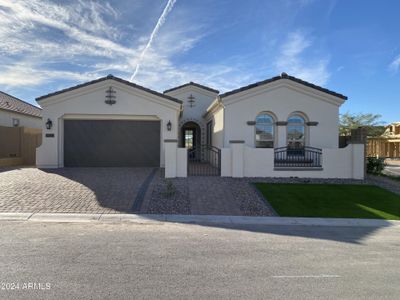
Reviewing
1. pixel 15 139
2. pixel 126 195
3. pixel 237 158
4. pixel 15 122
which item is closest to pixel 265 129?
pixel 237 158

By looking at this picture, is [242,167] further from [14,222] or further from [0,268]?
[0,268]

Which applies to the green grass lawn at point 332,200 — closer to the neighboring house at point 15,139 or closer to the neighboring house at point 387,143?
the neighboring house at point 15,139

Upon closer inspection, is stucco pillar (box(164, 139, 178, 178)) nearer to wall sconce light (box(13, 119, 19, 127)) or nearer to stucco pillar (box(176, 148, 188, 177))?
stucco pillar (box(176, 148, 188, 177))

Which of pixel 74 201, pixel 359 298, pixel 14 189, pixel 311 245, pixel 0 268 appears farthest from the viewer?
pixel 14 189

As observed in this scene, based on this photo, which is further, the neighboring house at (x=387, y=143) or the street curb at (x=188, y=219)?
the neighboring house at (x=387, y=143)

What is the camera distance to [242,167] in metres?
12.2

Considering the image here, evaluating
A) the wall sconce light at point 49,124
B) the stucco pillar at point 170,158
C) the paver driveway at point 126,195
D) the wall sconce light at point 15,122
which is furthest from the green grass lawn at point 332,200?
the wall sconce light at point 15,122

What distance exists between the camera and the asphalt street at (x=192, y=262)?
3.69 m

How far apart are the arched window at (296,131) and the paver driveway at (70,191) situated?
7.19m

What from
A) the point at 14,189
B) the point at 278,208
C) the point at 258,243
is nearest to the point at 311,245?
the point at 258,243

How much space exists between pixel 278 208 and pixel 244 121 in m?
6.52

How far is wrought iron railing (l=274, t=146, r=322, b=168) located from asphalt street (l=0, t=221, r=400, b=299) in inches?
250

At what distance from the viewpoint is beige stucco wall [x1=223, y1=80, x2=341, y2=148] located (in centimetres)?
1427

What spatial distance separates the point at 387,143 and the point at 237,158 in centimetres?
3367
